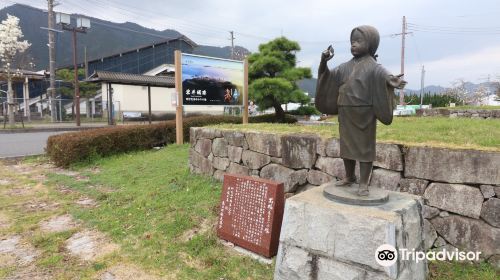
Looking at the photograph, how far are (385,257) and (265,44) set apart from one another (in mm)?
12602

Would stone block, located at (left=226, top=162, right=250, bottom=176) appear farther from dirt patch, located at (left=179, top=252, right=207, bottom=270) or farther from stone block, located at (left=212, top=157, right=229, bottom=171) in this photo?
dirt patch, located at (left=179, top=252, right=207, bottom=270)

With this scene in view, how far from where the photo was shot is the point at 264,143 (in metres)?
5.14

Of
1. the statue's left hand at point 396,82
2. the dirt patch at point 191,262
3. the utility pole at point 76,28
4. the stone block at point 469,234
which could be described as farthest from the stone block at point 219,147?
the utility pole at point 76,28

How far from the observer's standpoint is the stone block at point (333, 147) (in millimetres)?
4168

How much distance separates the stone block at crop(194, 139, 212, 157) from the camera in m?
6.39

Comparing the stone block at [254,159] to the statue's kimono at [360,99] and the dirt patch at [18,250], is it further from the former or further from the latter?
the dirt patch at [18,250]

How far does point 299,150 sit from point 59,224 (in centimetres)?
357

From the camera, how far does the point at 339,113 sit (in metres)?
2.89

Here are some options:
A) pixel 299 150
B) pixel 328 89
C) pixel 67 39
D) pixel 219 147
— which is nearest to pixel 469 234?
pixel 328 89

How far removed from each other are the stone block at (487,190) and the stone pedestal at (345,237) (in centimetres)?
78

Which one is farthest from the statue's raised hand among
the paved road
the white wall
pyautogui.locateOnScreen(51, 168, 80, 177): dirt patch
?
the white wall

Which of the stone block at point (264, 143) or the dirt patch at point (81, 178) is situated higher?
the stone block at point (264, 143)

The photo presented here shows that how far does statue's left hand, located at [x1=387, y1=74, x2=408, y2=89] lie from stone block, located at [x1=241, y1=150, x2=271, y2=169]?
274 cm

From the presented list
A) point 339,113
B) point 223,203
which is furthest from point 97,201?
point 339,113
